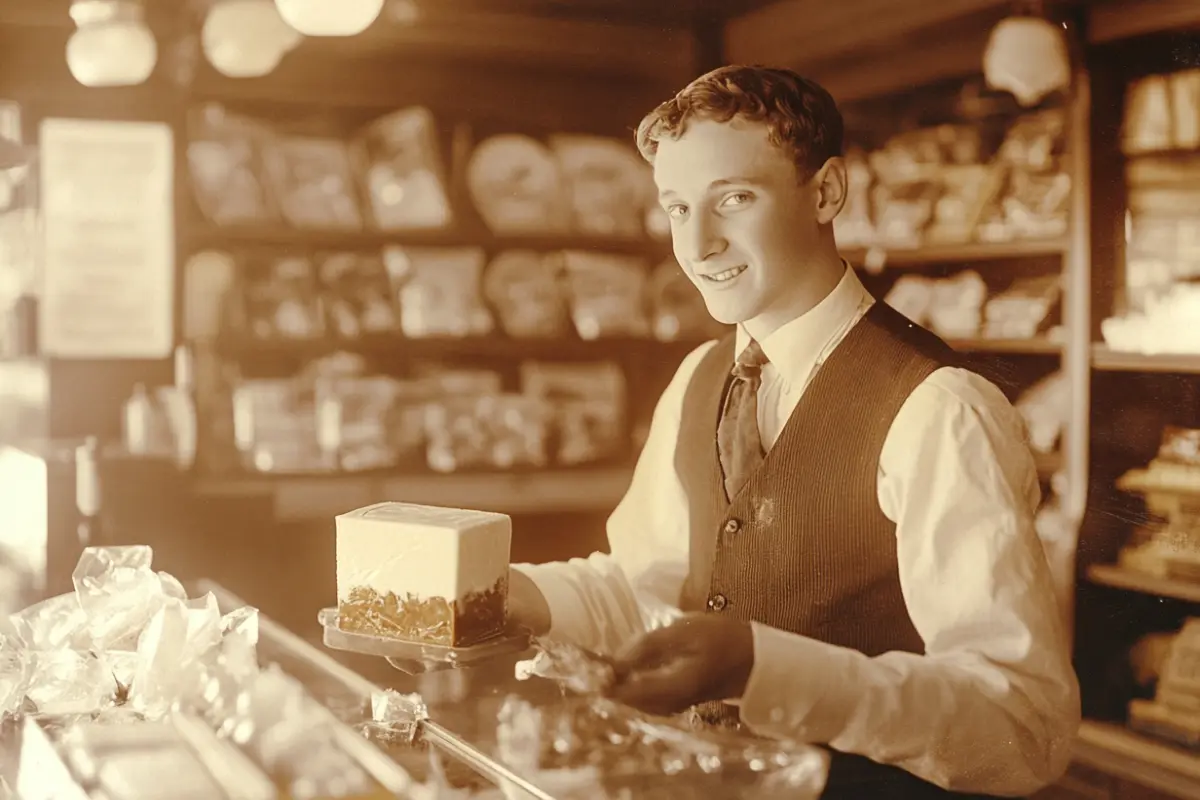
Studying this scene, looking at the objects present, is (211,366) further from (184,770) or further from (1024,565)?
(1024,565)

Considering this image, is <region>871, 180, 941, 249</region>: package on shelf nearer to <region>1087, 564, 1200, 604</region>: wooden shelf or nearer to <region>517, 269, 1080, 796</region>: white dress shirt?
<region>1087, 564, 1200, 604</region>: wooden shelf

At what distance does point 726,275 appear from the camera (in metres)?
1.64

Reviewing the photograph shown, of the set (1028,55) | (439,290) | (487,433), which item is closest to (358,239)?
(439,290)

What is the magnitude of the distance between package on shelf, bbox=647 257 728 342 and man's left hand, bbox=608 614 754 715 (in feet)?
2.18

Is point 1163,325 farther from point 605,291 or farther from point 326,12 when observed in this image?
point 326,12

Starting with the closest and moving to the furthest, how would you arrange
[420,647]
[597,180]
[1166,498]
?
1. [420,647]
2. [1166,498]
3. [597,180]

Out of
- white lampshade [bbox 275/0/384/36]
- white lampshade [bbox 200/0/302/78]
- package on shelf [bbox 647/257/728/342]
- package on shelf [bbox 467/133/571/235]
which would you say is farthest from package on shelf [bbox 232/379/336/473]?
white lampshade [bbox 275/0/384/36]

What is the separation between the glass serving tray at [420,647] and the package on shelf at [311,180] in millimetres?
2008

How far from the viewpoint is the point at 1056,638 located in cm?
140

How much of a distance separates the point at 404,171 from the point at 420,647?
2.20 meters

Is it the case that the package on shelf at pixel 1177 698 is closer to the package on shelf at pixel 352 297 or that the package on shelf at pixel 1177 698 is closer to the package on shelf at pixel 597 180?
the package on shelf at pixel 597 180

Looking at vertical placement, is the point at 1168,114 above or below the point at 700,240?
above

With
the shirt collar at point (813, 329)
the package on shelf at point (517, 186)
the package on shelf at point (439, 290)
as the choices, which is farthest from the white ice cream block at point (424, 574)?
the package on shelf at point (439, 290)

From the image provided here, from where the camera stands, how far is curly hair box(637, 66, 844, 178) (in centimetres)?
159
